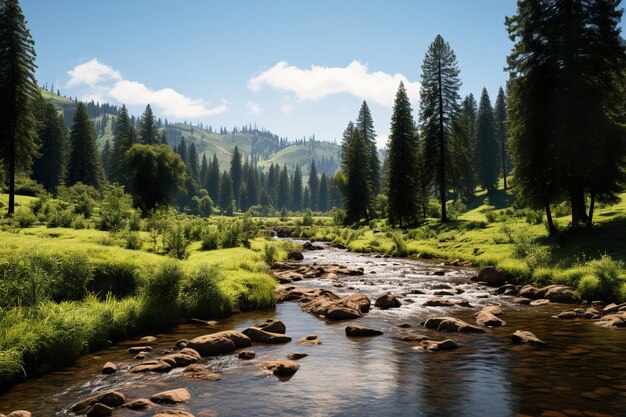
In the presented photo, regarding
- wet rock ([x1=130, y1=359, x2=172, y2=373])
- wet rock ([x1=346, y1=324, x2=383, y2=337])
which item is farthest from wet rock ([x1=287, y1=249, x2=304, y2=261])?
wet rock ([x1=130, y1=359, x2=172, y2=373])

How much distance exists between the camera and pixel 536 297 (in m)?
18.3

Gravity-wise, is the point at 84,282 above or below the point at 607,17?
below

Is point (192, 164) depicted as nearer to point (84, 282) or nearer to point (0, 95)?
point (0, 95)

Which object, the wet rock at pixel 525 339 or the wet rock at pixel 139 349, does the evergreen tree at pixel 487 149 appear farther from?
the wet rock at pixel 139 349

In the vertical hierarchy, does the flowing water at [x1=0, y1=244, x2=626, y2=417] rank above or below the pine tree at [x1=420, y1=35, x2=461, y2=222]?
below

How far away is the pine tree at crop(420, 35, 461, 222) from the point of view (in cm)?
4731

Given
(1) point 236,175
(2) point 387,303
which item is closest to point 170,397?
(2) point 387,303

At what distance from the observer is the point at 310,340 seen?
1295 cm

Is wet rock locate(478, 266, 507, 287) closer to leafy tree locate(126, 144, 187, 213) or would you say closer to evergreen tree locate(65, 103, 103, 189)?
leafy tree locate(126, 144, 187, 213)

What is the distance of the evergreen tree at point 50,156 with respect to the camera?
Result: 7481 centimetres

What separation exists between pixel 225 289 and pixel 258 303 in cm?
162

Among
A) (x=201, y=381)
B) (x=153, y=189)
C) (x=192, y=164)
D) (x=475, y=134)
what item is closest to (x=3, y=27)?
(x=153, y=189)

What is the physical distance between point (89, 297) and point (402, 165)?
44673 millimetres

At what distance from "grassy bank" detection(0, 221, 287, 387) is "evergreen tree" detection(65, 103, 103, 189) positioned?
6487cm
